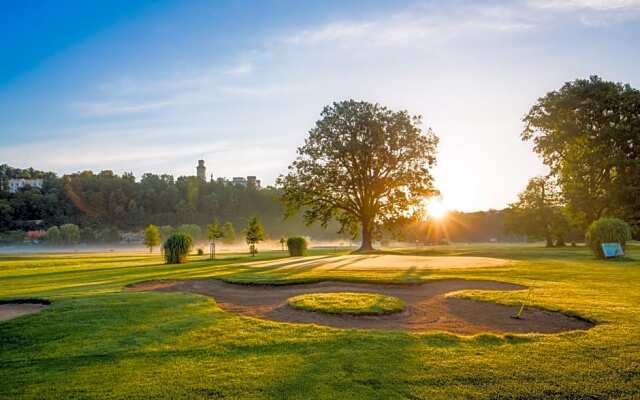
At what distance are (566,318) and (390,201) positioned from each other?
31.5 m

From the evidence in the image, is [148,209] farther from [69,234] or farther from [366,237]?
[366,237]

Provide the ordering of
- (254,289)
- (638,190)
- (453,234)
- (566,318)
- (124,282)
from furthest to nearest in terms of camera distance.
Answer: (453,234) < (638,190) < (124,282) < (254,289) < (566,318)

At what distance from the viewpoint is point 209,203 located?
412 feet

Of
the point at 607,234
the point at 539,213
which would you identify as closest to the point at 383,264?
the point at 607,234

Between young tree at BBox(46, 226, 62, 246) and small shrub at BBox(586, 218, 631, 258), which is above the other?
small shrub at BBox(586, 218, 631, 258)

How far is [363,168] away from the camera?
130ft

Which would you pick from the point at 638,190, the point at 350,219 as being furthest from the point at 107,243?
the point at 638,190

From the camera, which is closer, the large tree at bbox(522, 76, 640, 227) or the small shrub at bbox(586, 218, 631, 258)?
the small shrub at bbox(586, 218, 631, 258)

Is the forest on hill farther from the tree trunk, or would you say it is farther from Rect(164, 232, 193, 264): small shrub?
Rect(164, 232, 193, 264): small shrub

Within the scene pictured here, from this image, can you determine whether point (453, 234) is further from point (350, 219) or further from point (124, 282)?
point (124, 282)

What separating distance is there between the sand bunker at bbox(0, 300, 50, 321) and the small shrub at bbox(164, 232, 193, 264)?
16.8m

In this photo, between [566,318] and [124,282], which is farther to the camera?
[124,282]

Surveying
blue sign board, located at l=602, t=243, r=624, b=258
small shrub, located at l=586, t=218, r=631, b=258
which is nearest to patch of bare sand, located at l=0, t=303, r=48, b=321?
blue sign board, located at l=602, t=243, r=624, b=258

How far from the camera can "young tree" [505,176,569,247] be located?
51834mm
